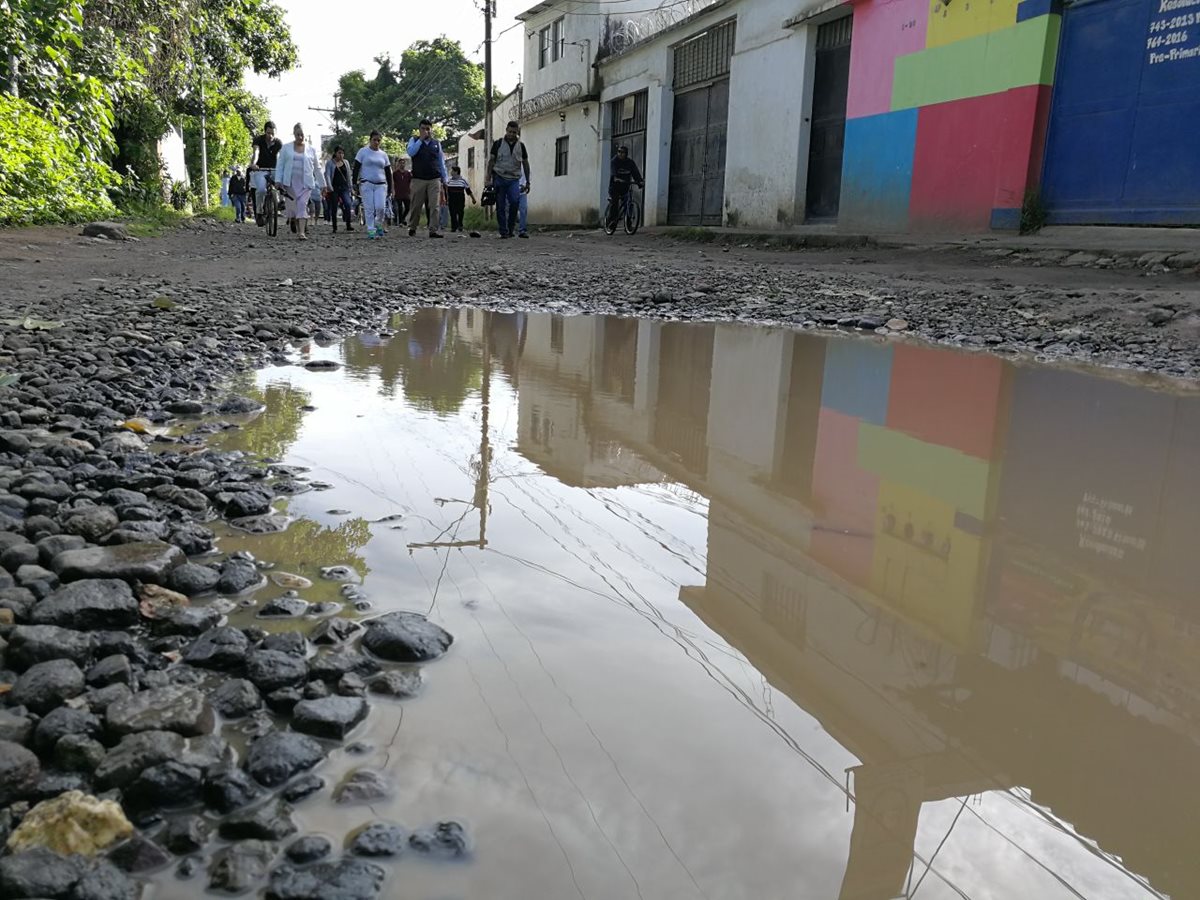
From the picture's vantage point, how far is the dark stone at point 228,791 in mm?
1031

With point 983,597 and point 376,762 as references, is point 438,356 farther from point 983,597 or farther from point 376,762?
point 376,762

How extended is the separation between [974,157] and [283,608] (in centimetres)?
1042

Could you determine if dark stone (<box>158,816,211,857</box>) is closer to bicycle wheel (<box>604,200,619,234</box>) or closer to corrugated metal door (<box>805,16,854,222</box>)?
corrugated metal door (<box>805,16,854,222</box>)

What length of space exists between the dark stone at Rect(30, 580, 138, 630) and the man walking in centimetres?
1265

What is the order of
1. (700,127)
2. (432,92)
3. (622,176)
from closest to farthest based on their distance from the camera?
(622,176), (700,127), (432,92)

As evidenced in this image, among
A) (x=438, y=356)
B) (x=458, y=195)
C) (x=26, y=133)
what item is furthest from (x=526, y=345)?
(x=458, y=195)

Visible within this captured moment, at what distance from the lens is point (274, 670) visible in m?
1.29

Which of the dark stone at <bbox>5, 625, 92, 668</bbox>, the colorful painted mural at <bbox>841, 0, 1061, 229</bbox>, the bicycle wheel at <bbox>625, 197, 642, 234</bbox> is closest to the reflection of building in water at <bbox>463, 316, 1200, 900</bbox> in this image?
the dark stone at <bbox>5, 625, 92, 668</bbox>

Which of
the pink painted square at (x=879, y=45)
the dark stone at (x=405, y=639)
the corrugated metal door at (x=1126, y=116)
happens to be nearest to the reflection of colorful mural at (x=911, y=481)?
the dark stone at (x=405, y=639)

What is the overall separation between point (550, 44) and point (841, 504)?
81.2 ft

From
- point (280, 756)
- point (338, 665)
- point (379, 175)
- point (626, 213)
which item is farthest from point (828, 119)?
point (280, 756)

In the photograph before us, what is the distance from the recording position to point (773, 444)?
292 cm

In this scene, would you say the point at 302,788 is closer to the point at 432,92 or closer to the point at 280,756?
the point at 280,756

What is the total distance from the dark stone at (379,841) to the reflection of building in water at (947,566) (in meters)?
0.48
